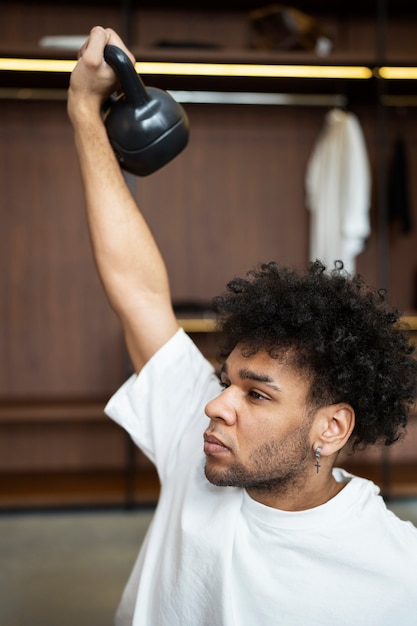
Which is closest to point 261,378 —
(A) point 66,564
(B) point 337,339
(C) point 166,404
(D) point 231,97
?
(B) point 337,339

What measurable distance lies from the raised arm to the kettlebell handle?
0.26 ft

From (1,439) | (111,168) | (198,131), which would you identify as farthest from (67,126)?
(111,168)

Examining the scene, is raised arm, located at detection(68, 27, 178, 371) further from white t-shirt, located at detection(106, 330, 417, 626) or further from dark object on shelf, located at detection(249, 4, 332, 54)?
dark object on shelf, located at detection(249, 4, 332, 54)

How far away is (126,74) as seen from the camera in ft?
3.90

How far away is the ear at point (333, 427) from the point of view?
1.18m

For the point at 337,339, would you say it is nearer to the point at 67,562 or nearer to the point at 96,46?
the point at 96,46

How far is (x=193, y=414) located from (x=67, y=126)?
3056mm

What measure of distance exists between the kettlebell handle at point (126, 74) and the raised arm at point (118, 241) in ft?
0.26

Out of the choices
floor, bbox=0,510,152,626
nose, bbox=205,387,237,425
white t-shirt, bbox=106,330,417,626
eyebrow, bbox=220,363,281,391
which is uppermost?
eyebrow, bbox=220,363,281,391

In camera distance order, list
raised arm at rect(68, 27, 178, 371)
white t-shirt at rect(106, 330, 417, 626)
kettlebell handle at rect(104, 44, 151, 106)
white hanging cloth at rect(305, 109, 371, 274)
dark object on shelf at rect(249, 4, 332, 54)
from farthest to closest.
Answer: white hanging cloth at rect(305, 109, 371, 274) → dark object on shelf at rect(249, 4, 332, 54) → raised arm at rect(68, 27, 178, 371) → kettlebell handle at rect(104, 44, 151, 106) → white t-shirt at rect(106, 330, 417, 626)

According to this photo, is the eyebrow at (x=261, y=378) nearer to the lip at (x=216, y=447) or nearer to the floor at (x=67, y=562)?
the lip at (x=216, y=447)

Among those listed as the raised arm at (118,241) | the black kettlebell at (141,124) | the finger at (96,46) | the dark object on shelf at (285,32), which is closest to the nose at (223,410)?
the raised arm at (118,241)

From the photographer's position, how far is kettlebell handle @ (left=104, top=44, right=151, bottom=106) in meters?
1.18

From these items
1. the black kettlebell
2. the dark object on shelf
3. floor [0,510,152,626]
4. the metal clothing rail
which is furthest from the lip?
the metal clothing rail
